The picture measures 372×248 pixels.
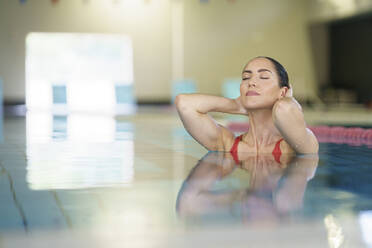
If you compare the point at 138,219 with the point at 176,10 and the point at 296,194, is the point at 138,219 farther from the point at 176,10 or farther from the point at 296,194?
the point at 176,10

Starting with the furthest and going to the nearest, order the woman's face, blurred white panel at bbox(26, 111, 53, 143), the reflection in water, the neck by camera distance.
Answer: blurred white panel at bbox(26, 111, 53, 143) < the neck < the woman's face < the reflection in water

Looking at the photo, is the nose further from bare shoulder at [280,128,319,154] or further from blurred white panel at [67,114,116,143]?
blurred white panel at [67,114,116,143]

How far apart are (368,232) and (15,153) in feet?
9.18

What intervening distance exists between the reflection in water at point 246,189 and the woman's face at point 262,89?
13.3 inches

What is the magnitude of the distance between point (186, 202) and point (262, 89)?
1.51 m

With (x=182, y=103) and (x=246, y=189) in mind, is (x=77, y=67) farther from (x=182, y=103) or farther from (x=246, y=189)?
(x=246, y=189)

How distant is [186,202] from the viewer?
1.87 m

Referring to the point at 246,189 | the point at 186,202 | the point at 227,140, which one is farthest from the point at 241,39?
the point at 186,202

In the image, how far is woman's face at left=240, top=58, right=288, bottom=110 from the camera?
3.23 m

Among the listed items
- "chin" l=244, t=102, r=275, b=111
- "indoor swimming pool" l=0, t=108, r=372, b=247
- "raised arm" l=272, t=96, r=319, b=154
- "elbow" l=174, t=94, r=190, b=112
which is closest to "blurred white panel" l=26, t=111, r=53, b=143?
"indoor swimming pool" l=0, t=108, r=372, b=247

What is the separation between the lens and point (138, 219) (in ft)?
5.32

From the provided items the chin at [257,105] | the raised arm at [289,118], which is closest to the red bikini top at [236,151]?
the raised arm at [289,118]

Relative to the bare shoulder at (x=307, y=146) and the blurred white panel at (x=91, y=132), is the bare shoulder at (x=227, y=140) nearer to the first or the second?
the bare shoulder at (x=307, y=146)

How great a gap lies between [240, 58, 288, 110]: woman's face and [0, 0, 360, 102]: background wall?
13.7 meters
